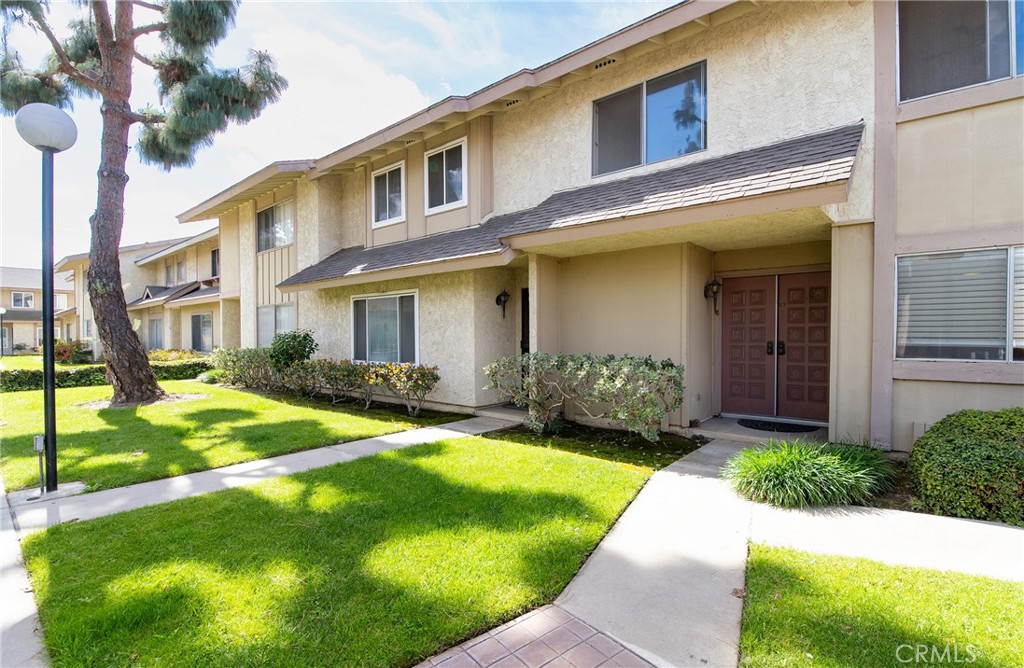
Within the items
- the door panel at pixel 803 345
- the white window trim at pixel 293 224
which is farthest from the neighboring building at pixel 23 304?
the door panel at pixel 803 345

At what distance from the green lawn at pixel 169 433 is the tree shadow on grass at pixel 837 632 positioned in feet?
20.6

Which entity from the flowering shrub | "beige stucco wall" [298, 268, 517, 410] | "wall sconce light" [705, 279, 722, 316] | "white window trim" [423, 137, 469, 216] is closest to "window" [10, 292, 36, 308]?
"beige stucco wall" [298, 268, 517, 410]

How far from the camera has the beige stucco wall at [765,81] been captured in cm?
609

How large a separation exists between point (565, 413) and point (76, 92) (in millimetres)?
16835

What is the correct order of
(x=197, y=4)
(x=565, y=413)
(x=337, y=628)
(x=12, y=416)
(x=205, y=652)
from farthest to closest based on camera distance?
(x=197, y=4)
(x=12, y=416)
(x=565, y=413)
(x=337, y=628)
(x=205, y=652)

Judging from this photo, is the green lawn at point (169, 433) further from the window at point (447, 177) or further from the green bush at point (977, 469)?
the green bush at point (977, 469)

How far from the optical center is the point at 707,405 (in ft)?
27.6

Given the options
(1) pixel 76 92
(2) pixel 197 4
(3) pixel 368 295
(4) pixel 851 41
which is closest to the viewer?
(4) pixel 851 41

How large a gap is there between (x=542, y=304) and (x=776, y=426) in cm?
445

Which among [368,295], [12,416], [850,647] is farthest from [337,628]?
[12,416]

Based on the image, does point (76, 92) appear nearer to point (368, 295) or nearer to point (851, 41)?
point (368, 295)

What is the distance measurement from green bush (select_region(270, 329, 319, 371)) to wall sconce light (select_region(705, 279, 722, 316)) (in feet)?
32.7

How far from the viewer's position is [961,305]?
561cm

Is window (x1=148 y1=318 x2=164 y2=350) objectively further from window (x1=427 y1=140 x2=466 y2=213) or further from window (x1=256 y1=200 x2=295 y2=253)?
window (x1=427 y1=140 x2=466 y2=213)
